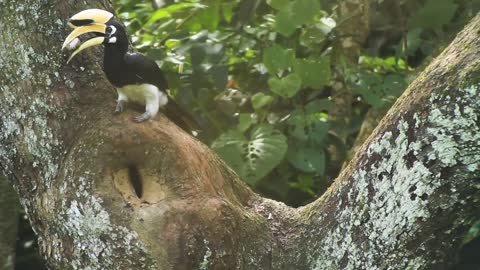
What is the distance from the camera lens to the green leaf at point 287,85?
89.1 inches

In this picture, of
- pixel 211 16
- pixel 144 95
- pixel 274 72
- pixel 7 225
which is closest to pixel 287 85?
pixel 274 72

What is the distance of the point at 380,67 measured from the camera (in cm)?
267

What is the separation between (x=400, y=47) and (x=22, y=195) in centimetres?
161

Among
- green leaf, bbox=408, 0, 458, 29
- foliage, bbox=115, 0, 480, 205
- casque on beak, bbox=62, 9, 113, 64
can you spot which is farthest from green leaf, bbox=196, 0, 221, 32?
casque on beak, bbox=62, 9, 113, 64

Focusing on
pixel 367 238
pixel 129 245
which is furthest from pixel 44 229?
pixel 367 238

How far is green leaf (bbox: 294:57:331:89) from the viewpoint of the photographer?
231 centimetres

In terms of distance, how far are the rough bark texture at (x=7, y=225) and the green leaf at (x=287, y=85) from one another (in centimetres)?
97

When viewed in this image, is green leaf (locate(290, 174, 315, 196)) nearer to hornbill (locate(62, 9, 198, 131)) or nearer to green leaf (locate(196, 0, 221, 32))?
green leaf (locate(196, 0, 221, 32))

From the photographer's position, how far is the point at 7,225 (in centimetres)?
238

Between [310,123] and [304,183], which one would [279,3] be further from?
[304,183]

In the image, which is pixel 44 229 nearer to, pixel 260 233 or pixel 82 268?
pixel 82 268

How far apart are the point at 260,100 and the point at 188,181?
93 centimetres

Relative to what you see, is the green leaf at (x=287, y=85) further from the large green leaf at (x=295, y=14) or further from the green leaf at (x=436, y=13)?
the green leaf at (x=436, y=13)

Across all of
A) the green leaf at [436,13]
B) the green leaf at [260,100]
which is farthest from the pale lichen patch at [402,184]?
the green leaf at [436,13]
